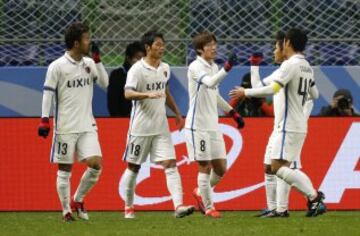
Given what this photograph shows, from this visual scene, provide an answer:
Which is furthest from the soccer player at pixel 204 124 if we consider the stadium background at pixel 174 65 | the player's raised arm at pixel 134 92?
the stadium background at pixel 174 65

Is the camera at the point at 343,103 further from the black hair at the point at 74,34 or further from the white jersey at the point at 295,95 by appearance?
the black hair at the point at 74,34

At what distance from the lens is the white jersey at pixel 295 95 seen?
12.1 metres

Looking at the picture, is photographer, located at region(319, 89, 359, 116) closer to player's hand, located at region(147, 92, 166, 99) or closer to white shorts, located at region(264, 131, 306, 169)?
white shorts, located at region(264, 131, 306, 169)

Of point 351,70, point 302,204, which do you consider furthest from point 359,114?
point 302,204

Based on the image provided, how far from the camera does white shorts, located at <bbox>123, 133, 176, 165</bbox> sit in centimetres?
1273

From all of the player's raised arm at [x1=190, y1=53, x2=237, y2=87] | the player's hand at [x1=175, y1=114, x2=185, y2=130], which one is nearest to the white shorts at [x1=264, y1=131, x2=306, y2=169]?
the player's raised arm at [x1=190, y1=53, x2=237, y2=87]

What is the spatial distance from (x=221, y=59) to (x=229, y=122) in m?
1.87

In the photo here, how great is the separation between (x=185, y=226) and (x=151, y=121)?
76.7 inches

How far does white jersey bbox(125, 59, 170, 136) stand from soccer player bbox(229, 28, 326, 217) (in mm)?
1295

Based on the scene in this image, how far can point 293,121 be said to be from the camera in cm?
1219

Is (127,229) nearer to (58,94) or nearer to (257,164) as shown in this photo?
(58,94)

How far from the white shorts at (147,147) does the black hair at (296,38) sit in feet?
5.71

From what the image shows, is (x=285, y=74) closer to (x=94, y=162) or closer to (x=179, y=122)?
(x=179, y=122)

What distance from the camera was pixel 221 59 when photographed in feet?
54.4
